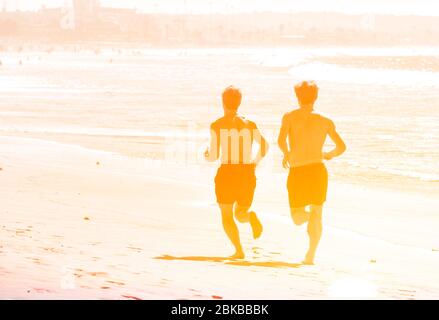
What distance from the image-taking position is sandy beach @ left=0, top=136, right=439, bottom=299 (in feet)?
22.5

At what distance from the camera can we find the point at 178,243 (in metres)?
9.08

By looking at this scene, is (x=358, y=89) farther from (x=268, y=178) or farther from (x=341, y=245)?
(x=341, y=245)

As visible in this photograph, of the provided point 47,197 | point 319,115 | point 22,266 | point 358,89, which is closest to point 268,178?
point 47,197

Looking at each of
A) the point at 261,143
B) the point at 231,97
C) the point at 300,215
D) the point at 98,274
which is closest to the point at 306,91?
the point at 261,143

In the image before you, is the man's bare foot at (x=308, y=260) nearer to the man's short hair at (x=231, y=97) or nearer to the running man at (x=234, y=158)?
the running man at (x=234, y=158)

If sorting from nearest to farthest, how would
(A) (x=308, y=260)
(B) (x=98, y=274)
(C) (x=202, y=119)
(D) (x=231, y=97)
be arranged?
(B) (x=98, y=274)
(D) (x=231, y=97)
(A) (x=308, y=260)
(C) (x=202, y=119)

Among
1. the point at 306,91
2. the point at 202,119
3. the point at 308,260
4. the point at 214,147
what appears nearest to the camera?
the point at 214,147

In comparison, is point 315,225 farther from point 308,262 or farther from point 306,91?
point 306,91

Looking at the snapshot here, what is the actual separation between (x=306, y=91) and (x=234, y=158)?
71cm

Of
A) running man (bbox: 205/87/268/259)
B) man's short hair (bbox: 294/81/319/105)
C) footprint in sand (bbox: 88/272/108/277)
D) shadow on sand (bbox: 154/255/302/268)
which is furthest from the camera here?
shadow on sand (bbox: 154/255/302/268)

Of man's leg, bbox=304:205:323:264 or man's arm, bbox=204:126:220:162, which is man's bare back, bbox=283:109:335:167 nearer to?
man's leg, bbox=304:205:323:264

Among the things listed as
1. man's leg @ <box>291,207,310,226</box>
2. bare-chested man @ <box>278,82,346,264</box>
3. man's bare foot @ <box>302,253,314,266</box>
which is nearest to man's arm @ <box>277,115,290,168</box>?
bare-chested man @ <box>278,82,346,264</box>

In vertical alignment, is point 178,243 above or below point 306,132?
below

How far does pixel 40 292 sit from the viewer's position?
20.9 ft
